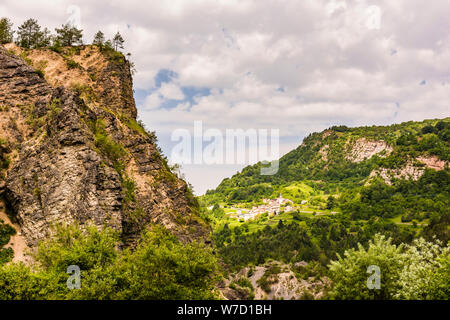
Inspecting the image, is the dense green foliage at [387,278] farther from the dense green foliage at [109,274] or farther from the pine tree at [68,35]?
the pine tree at [68,35]

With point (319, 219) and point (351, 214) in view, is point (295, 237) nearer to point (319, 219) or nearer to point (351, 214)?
point (319, 219)

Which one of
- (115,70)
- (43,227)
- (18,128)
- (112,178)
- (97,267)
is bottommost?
(97,267)

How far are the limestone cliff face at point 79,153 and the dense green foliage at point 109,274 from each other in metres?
10.7

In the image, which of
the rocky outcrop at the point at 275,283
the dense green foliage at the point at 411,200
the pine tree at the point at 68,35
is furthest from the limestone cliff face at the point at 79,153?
the dense green foliage at the point at 411,200

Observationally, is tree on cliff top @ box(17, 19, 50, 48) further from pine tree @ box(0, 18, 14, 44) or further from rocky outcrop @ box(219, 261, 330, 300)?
rocky outcrop @ box(219, 261, 330, 300)

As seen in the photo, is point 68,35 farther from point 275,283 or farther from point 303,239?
point 303,239

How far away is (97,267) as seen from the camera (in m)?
29.3

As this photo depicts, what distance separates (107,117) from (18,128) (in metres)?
14.7

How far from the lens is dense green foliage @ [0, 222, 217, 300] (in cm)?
2639

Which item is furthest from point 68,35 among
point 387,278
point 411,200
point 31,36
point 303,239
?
point 411,200

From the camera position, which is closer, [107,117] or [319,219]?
[107,117]

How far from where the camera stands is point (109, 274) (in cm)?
2777
